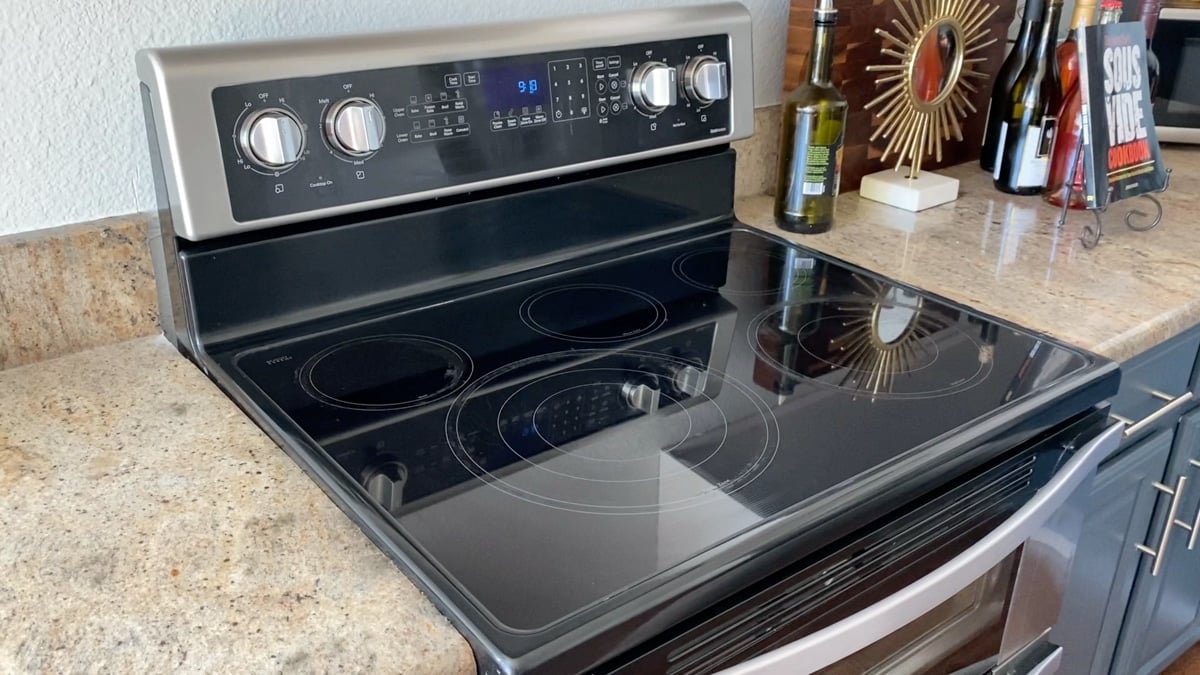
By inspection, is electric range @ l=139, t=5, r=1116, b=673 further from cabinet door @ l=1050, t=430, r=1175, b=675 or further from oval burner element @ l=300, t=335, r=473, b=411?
cabinet door @ l=1050, t=430, r=1175, b=675

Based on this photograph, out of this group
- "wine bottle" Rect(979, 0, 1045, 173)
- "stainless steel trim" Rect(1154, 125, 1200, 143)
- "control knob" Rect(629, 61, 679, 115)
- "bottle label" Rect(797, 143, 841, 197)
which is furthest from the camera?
"stainless steel trim" Rect(1154, 125, 1200, 143)

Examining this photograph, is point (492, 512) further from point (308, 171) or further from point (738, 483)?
point (308, 171)

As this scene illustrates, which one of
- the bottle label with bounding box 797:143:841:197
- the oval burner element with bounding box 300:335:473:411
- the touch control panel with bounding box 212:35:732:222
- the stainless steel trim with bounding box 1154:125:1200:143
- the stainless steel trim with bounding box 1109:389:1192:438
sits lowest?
the stainless steel trim with bounding box 1109:389:1192:438

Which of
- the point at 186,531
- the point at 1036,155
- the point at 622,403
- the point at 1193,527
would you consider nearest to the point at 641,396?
the point at 622,403

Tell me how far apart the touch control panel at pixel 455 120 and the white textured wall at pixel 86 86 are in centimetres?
12

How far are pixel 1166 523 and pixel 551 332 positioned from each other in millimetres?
912

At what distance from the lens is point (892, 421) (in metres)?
0.81

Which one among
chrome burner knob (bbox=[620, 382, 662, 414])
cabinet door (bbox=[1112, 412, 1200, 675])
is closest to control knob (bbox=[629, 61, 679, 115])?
chrome burner knob (bbox=[620, 382, 662, 414])

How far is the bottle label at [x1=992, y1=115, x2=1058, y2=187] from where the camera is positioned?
54.7 inches

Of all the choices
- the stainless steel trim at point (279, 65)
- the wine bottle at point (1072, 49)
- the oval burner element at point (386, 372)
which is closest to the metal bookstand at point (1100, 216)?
the wine bottle at point (1072, 49)

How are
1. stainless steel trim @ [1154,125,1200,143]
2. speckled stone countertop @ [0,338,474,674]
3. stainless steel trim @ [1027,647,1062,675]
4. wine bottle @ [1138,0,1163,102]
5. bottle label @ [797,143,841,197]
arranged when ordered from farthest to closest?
stainless steel trim @ [1154,125,1200,143], wine bottle @ [1138,0,1163,102], bottle label @ [797,143,841,197], stainless steel trim @ [1027,647,1062,675], speckled stone countertop @ [0,338,474,674]

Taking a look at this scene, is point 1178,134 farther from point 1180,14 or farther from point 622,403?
point 622,403

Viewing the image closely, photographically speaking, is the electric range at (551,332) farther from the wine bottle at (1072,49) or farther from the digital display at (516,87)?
the wine bottle at (1072,49)

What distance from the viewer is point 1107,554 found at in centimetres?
120
